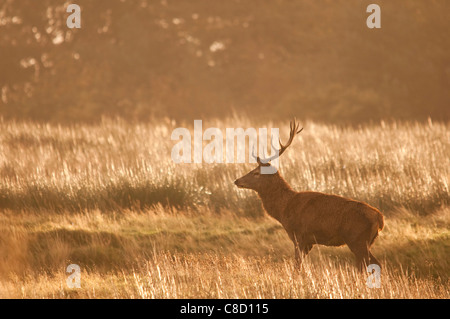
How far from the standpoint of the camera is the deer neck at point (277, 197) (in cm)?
866

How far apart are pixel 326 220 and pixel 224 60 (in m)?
27.3

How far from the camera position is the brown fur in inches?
304

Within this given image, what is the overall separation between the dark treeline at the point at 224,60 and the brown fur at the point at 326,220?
2249 cm

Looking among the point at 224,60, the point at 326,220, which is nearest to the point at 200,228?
the point at 326,220

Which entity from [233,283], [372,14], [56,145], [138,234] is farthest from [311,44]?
[233,283]

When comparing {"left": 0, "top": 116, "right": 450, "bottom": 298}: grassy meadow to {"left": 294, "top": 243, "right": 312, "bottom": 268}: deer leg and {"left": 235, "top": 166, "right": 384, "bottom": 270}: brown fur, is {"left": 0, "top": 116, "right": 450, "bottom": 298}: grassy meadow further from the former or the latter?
{"left": 235, "top": 166, "right": 384, "bottom": 270}: brown fur

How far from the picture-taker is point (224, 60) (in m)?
34.6

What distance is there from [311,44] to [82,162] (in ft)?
73.1

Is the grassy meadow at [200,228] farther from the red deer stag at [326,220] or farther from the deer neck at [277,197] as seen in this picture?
the deer neck at [277,197]

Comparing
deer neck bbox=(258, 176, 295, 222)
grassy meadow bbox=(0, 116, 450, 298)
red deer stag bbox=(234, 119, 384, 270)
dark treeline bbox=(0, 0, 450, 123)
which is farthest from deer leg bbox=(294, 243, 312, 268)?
dark treeline bbox=(0, 0, 450, 123)

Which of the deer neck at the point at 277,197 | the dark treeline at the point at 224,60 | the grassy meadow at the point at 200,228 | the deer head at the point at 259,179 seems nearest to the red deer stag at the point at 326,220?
the deer neck at the point at 277,197

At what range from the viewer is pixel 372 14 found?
33406mm

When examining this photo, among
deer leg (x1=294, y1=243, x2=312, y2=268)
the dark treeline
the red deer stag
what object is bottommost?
deer leg (x1=294, y1=243, x2=312, y2=268)

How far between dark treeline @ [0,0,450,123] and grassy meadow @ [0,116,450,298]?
16.6 metres
